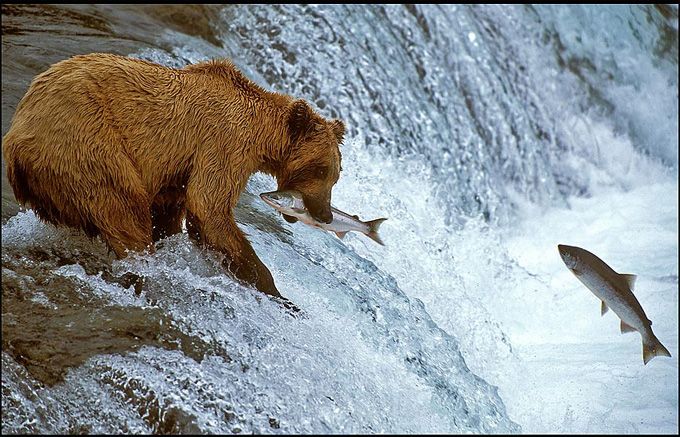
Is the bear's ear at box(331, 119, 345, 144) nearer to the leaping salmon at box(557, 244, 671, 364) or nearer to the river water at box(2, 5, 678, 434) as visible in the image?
the river water at box(2, 5, 678, 434)

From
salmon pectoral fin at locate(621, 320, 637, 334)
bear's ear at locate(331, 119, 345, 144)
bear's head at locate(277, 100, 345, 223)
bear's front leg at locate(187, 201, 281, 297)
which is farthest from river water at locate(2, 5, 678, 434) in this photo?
bear's ear at locate(331, 119, 345, 144)

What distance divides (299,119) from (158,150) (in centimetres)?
62

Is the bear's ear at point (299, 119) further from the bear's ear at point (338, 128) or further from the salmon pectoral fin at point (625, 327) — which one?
the salmon pectoral fin at point (625, 327)

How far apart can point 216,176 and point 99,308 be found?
2.29 feet

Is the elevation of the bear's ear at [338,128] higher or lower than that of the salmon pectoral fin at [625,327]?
higher

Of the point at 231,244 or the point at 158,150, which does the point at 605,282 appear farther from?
the point at 158,150

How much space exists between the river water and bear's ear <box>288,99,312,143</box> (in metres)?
0.65

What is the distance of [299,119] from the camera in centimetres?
406

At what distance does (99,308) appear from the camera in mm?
3604

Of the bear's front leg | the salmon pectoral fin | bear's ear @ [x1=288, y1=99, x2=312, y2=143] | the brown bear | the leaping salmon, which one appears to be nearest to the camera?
the brown bear

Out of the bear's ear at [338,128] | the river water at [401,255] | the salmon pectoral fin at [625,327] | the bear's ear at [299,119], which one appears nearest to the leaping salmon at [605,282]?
the salmon pectoral fin at [625,327]

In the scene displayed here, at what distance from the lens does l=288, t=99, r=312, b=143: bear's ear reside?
4035 millimetres

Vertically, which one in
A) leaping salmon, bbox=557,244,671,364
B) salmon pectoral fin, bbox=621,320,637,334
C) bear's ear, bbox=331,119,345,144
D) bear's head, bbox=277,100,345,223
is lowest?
salmon pectoral fin, bbox=621,320,637,334

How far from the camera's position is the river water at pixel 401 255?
11.1 ft
